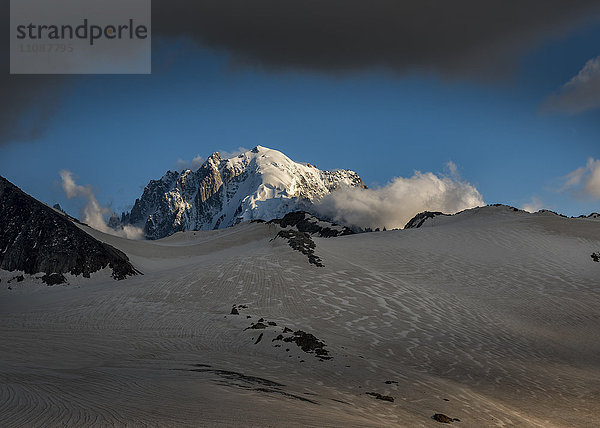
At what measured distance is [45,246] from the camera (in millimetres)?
42406

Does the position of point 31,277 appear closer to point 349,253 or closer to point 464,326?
point 349,253

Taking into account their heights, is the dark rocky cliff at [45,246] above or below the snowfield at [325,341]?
above

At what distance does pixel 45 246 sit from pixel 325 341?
115ft

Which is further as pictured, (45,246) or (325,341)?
(45,246)

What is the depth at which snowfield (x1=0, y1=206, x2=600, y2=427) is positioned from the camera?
9.55m

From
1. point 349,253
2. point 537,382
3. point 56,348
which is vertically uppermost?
point 349,253

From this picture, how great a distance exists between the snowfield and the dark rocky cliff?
6.09 feet

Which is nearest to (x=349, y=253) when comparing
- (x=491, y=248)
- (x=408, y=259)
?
(x=408, y=259)

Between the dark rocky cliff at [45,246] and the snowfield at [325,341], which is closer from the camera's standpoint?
the snowfield at [325,341]

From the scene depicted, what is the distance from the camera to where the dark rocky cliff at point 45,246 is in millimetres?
40781

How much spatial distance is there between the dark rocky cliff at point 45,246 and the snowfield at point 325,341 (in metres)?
1.86

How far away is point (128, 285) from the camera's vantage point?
32312 mm

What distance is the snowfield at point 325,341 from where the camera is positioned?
31.3 feet

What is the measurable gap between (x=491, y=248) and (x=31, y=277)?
139 ft
